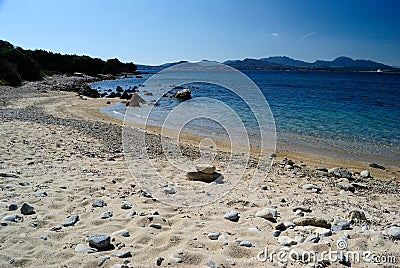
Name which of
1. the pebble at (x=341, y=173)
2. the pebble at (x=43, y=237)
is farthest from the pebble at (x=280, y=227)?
the pebble at (x=341, y=173)

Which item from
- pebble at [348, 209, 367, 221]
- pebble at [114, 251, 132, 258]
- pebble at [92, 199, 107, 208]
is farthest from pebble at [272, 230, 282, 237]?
pebble at [92, 199, 107, 208]

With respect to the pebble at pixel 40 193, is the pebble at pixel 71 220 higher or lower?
→ lower

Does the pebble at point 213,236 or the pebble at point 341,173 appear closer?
the pebble at point 213,236

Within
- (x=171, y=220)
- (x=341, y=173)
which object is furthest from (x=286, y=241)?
(x=341, y=173)

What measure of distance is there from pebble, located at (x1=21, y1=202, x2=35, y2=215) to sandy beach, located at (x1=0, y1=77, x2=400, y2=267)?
0.04 ft

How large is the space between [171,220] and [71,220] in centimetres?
145

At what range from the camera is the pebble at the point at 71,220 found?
3.96 metres

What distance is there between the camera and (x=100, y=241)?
3443mm

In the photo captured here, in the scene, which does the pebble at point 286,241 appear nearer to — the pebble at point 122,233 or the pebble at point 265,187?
the pebble at point 122,233

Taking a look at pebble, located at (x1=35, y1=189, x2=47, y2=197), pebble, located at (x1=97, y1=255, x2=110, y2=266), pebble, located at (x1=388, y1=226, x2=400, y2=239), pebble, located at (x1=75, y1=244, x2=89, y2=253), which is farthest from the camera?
pebble, located at (x1=35, y1=189, x2=47, y2=197)

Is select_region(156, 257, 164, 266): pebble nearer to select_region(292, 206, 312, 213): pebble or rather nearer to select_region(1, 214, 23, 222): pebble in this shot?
select_region(1, 214, 23, 222): pebble

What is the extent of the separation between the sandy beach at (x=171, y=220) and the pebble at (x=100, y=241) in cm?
1

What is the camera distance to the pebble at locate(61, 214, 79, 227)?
3.96 m

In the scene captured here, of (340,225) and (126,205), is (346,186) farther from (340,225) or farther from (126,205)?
(126,205)
